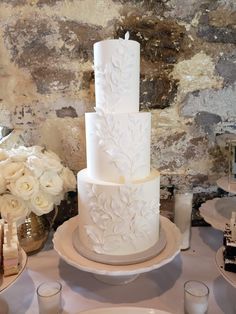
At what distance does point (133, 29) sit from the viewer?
3.66 ft

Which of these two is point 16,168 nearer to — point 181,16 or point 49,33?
point 49,33

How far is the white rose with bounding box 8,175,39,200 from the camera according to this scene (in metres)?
0.93

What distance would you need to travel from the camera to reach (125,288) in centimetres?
86

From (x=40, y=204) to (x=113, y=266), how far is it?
341mm

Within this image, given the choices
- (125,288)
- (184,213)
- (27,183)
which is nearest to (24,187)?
(27,183)

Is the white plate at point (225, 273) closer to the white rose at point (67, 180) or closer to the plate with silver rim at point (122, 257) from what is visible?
the plate with silver rim at point (122, 257)

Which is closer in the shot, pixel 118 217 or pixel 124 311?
pixel 124 311

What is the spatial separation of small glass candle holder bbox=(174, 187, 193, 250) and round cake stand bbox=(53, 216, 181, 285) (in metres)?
0.07

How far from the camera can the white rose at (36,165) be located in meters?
0.97

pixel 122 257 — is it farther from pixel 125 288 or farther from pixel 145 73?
pixel 145 73

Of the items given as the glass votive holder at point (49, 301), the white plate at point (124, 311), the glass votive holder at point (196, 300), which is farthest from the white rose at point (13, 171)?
the glass votive holder at point (196, 300)

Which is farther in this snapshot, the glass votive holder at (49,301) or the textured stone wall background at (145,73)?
the textured stone wall background at (145,73)

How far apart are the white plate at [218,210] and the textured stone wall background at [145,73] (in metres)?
0.09

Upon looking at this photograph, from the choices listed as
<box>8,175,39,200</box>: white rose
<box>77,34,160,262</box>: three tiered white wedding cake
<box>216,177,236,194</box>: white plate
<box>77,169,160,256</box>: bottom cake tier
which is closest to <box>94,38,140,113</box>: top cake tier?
<box>77,34,160,262</box>: three tiered white wedding cake
